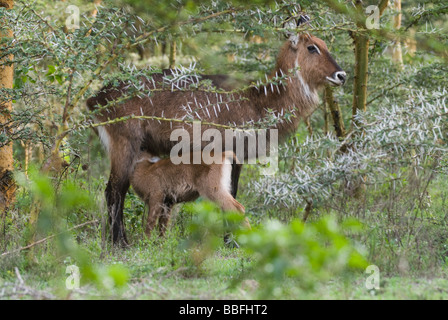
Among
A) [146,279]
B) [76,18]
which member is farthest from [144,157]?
[146,279]

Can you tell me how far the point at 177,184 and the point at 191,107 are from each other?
33.3 inches

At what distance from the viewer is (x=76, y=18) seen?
505 centimetres

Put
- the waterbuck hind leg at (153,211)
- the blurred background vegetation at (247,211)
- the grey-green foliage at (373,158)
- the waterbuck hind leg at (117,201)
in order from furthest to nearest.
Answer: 1. the waterbuck hind leg at (153,211)
2. the waterbuck hind leg at (117,201)
3. the grey-green foliage at (373,158)
4. the blurred background vegetation at (247,211)

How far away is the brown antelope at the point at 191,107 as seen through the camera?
6.52 metres

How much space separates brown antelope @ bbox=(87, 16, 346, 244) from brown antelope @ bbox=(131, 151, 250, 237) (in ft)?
0.63

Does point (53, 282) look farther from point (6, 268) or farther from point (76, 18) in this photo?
point (76, 18)

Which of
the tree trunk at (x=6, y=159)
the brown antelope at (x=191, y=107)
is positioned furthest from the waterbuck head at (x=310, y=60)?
the tree trunk at (x=6, y=159)

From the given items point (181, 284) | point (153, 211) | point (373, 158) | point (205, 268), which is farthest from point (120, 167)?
point (373, 158)

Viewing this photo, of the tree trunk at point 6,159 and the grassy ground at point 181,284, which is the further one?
the tree trunk at point 6,159

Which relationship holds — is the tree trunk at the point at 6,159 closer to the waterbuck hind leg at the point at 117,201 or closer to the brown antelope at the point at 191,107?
the brown antelope at the point at 191,107

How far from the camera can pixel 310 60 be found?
691 cm

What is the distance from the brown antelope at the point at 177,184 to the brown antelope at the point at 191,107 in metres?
0.19

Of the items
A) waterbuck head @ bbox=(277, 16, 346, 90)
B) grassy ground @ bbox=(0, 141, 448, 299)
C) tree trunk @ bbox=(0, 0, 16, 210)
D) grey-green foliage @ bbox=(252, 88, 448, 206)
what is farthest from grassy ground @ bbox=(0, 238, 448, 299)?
waterbuck head @ bbox=(277, 16, 346, 90)

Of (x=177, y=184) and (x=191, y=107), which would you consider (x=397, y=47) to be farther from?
(x=177, y=184)
